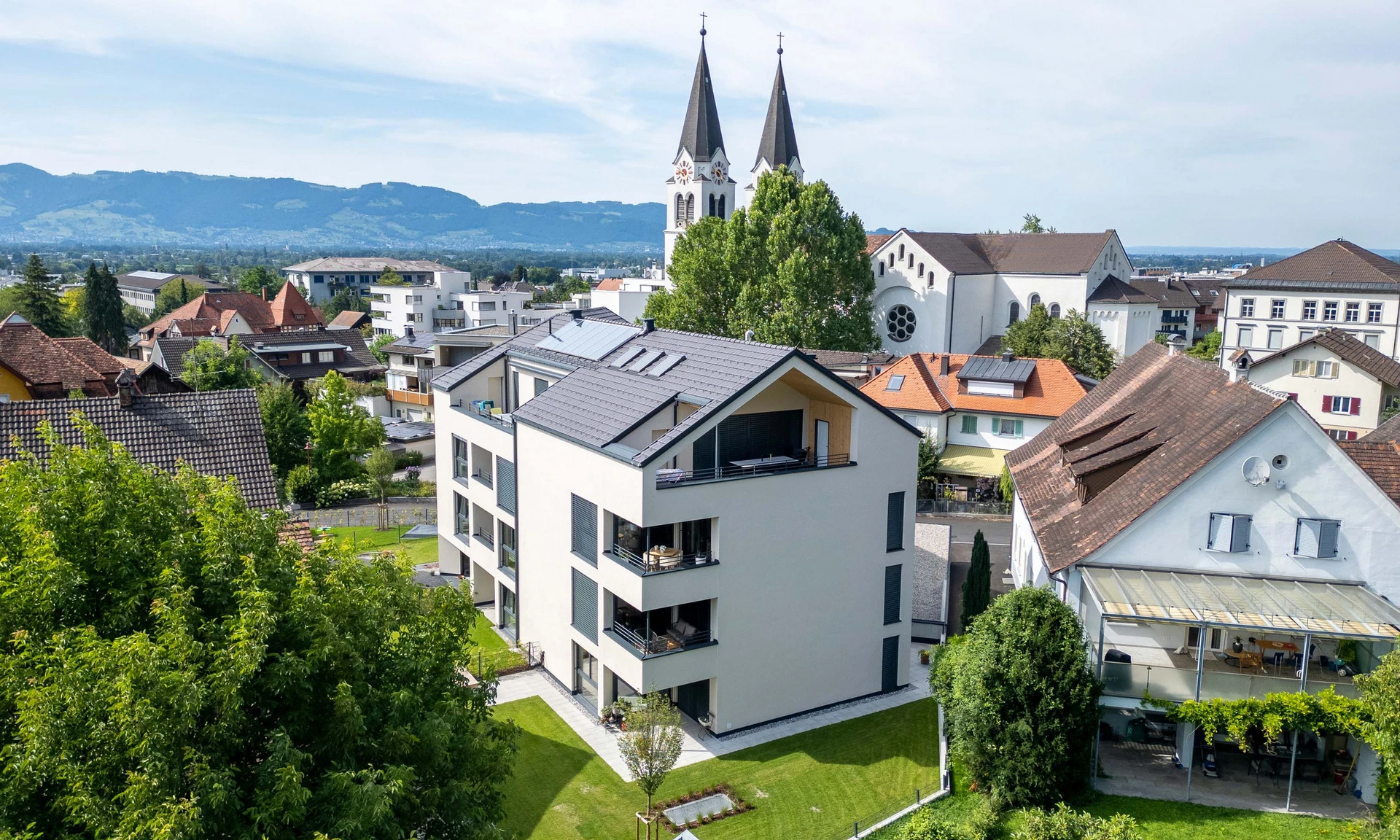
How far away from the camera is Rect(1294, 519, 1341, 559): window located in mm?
22219

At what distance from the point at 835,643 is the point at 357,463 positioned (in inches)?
1444

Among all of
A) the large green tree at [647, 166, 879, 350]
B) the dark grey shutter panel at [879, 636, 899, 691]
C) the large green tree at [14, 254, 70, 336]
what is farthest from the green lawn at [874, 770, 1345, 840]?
the large green tree at [14, 254, 70, 336]

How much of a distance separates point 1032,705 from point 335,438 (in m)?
44.0

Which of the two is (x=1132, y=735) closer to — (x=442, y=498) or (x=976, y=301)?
(x=442, y=498)

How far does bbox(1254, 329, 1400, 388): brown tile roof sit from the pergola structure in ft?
142

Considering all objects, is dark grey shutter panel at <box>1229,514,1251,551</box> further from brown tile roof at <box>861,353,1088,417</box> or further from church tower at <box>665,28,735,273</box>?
church tower at <box>665,28,735,273</box>

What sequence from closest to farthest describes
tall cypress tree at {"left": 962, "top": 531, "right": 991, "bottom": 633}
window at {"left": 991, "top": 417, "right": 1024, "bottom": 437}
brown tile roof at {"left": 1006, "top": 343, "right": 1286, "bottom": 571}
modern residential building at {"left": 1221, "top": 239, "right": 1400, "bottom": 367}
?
1. brown tile roof at {"left": 1006, "top": 343, "right": 1286, "bottom": 571}
2. tall cypress tree at {"left": 962, "top": 531, "right": 991, "bottom": 633}
3. window at {"left": 991, "top": 417, "right": 1024, "bottom": 437}
4. modern residential building at {"left": 1221, "top": 239, "right": 1400, "bottom": 367}

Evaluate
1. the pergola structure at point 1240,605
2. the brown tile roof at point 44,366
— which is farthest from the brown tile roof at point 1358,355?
the brown tile roof at point 44,366

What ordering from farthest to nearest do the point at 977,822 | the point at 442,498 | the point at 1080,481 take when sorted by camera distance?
the point at 442,498 < the point at 1080,481 < the point at 977,822

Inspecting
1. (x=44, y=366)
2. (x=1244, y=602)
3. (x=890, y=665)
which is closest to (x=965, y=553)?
(x=890, y=665)

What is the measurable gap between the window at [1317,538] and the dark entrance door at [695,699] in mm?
15595

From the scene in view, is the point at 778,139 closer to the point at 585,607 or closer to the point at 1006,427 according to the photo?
the point at 1006,427

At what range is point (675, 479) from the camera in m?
24.2

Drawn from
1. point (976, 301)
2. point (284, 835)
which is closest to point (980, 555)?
point (284, 835)
